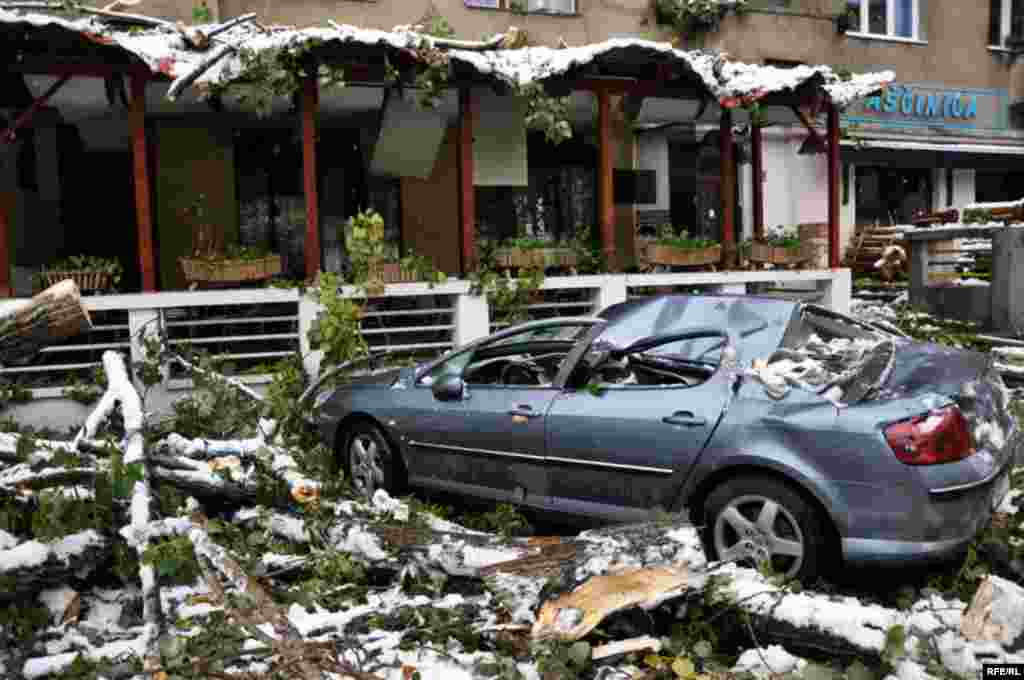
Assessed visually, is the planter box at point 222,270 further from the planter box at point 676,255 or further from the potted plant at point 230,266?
the planter box at point 676,255

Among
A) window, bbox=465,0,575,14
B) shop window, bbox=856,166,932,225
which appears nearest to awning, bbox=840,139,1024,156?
shop window, bbox=856,166,932,225

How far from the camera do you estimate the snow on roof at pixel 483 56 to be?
366 inches

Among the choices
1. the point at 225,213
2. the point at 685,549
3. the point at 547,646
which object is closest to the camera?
the point at 547,646

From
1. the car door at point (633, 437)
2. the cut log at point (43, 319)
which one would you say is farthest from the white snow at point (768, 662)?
the cut log at point (43, 319)

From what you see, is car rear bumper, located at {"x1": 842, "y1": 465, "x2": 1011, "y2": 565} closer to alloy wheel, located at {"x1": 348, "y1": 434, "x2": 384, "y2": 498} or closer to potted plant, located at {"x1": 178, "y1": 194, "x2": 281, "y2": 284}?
alloy wheel, located at {"x1": 348, "y1": 434, "x2": 384, "y2": 498}

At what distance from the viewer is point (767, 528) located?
4.79 meters

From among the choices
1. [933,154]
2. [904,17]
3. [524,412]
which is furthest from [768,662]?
[904,17]

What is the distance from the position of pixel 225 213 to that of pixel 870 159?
46.3ft

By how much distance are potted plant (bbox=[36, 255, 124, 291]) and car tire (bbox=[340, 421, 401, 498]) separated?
442cm

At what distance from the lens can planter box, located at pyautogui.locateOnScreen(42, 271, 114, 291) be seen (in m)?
9.89

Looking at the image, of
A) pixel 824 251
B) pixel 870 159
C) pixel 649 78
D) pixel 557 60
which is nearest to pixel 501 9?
pixel 649 78

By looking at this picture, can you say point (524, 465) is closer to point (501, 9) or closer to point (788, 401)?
point (788, 401)

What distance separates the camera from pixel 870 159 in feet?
67.8

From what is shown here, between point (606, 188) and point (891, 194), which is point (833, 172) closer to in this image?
point (606, 188)
